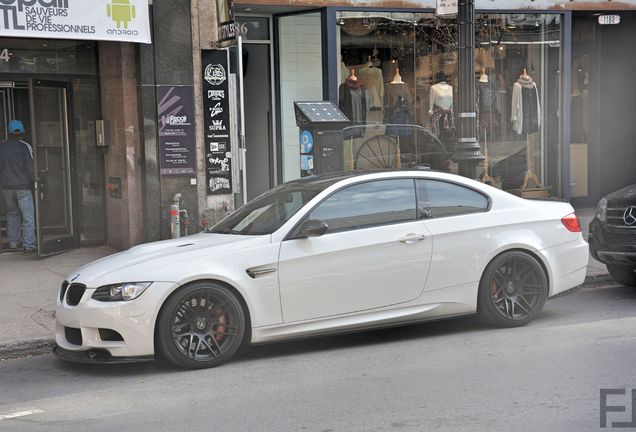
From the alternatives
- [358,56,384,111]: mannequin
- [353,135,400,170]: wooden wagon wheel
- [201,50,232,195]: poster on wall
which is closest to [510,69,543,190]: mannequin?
[353,135,400,170]: wooden wagon wheel

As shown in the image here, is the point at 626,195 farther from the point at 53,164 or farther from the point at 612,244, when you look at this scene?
the point at 53,164

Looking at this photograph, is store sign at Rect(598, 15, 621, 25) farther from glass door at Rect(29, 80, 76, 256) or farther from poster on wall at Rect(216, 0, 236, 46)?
glass door at Rect(29, 80, 76, 256)

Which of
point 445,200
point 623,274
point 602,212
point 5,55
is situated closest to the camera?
point 445,200

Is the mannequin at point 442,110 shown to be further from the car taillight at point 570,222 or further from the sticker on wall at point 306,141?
the car taillight at point 570,222

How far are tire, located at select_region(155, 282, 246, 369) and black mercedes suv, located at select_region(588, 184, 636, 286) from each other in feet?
15.2

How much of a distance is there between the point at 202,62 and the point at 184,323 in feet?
22.3

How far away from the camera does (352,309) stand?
745 cm

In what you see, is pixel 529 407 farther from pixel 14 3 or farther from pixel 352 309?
pixel 14 3

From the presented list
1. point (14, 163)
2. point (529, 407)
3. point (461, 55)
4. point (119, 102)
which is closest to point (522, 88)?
point (461, 55)

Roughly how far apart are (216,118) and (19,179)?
9.78 feet

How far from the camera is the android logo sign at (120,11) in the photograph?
1209 centimetres

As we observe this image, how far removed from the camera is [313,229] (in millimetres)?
7262

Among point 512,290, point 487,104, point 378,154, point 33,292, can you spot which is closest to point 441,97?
point 487,104

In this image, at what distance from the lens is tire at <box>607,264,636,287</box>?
10273mm
